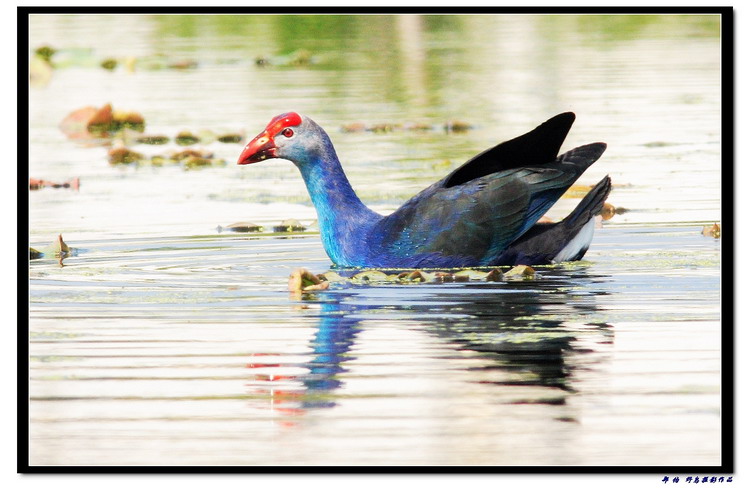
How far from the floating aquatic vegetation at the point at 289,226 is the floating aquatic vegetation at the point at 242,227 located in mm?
150

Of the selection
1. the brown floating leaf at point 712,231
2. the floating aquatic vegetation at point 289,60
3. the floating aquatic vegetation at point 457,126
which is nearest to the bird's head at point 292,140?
the brown floating leaf at point 712,231

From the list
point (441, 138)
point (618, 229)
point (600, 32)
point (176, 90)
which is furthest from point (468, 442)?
point (600, 32)

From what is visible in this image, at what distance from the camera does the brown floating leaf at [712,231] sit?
464 inches

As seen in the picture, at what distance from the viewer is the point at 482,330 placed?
29.3 ft

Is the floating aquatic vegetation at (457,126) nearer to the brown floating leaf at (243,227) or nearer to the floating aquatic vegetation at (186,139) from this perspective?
the floating aquatic vegetation at (186,139)

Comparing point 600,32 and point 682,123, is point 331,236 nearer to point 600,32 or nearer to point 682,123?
point 682,123

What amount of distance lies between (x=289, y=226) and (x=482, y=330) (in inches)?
163

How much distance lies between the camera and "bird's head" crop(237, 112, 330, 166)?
11.2 m

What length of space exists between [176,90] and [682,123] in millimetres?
7863

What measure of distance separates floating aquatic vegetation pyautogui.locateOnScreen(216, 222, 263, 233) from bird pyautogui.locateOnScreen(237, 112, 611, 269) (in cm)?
157

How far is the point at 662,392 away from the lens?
7734 millimetres

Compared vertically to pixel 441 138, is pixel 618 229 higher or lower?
lower

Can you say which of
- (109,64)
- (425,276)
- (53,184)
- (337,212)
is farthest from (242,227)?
(109,64)

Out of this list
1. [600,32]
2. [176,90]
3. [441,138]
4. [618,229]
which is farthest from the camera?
[600,32]
